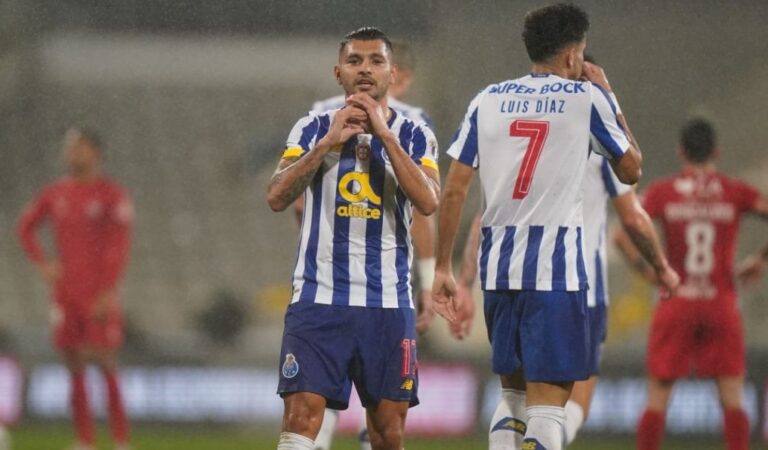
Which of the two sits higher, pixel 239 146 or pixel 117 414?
pixel 239 146

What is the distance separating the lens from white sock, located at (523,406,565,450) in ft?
15.1

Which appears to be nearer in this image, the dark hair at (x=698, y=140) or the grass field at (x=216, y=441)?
the dark hair at (x=698, y=140)

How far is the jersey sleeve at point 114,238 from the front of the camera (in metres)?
8.64

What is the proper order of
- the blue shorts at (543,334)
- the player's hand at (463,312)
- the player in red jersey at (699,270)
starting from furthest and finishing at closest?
the player in red jersey at (699,270) < the player's hand at (463,312) < the blue shorts at (543,334)

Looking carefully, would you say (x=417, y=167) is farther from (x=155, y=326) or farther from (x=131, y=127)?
(x=131, y=127)

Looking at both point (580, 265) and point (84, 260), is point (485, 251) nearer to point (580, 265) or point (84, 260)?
point (580, 265)

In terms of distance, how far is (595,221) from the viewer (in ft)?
19.6

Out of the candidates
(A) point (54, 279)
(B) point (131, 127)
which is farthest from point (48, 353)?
(B) point (131, 127)

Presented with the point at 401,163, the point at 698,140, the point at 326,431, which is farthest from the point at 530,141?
the point at 698,140

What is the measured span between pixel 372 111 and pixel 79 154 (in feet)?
15.3

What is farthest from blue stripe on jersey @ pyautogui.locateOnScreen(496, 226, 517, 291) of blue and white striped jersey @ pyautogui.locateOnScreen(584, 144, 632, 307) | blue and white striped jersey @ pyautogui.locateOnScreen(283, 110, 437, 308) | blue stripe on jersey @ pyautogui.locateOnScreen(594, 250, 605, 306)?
blue stripe on jersey @ pyautogui.locateOnScreen(594, 250, 605, 306)

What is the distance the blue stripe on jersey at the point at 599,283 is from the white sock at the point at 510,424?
46.5 inches

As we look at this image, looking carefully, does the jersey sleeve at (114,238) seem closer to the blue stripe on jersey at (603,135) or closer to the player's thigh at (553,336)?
the player's thigh at (553,336)

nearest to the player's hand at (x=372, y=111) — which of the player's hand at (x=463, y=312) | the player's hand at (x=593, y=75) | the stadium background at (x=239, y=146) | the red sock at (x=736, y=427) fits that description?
the player's hand at (x=593, y=75)
